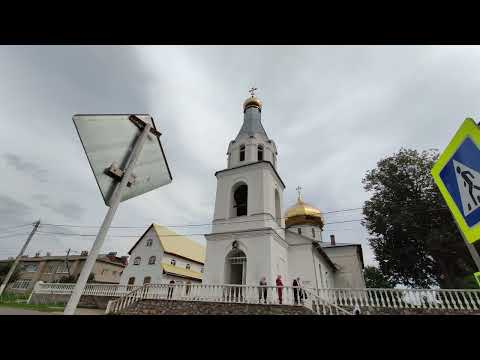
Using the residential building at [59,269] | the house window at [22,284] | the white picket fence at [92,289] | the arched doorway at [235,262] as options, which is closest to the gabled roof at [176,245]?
the white picket fence at [92,289]

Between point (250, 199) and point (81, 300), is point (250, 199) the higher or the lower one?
the higher one

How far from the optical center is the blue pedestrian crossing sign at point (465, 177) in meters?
1.55

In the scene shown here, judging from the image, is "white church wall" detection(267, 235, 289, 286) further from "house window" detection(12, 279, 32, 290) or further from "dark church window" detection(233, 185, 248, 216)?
"house window" detection(12, 279, 32, 290)

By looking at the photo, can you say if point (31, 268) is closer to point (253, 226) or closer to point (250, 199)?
point (250, 199)

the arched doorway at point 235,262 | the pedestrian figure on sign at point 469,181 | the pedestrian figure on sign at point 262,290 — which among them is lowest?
the pedestrian figure on sign at point 469,181

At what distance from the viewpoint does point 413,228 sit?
18266mm

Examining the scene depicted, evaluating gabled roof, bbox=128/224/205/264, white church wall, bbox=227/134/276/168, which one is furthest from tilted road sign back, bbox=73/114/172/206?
gabled roof, bbox=128/224/205/264

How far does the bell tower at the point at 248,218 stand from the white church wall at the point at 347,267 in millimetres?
14402

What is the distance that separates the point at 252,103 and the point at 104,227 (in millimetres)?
20865

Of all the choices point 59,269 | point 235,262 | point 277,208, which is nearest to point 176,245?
point 235,262

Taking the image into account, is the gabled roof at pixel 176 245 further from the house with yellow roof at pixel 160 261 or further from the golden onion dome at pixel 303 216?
the golden onion dome at pixel 303 216

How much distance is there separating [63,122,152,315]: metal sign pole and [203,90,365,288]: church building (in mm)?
11265
